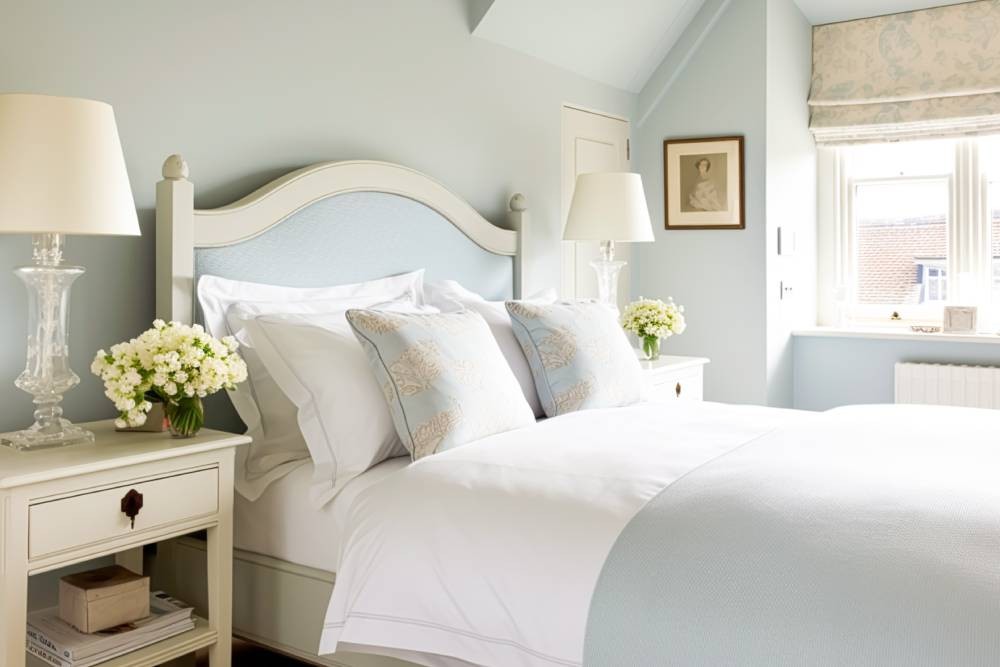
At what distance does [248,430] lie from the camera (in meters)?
2.42

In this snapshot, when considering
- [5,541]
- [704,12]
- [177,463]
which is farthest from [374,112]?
[704,12]

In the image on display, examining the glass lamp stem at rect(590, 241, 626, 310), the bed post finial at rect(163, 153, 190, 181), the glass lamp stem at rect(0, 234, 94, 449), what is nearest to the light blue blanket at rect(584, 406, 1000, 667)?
the glass lamp stem at rect(0, 234, 94, 449)

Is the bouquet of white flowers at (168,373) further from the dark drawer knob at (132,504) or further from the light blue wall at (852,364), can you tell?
the light blue wall at (852,364)

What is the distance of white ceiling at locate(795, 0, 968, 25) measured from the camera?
475cm

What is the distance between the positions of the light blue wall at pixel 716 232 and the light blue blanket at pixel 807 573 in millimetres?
2887

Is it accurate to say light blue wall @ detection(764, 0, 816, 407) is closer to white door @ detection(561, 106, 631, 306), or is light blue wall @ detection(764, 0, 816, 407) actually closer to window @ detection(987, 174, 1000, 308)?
white door @ detection(561, 106, 631, 306)

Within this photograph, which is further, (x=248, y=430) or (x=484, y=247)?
(x=484, y=247)

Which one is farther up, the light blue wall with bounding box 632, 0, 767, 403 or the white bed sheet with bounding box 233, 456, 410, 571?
the light blue wall with bounding box 632, 0, 767, 403

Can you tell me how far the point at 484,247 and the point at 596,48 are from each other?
1.37m

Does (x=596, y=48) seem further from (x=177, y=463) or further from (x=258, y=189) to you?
(x=177, y=463)

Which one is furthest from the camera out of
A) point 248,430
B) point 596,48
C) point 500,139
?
point 596,48

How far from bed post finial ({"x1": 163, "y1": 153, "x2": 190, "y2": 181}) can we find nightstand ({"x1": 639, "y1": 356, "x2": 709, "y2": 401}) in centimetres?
189

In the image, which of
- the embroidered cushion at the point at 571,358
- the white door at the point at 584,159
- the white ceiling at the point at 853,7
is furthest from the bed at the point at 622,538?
the white ceiling at the point at 853,7

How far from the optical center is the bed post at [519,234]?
3.80 meters
